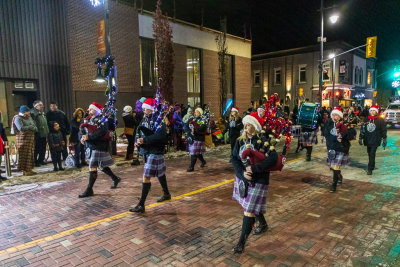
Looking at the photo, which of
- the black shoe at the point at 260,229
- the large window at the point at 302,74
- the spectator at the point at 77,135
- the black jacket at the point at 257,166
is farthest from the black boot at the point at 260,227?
the large window at the point at 302,74

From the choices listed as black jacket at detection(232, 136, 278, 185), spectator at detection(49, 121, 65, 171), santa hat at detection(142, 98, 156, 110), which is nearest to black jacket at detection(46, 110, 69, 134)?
spectator at detection(49, 121, 65, 171)

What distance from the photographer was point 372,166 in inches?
309

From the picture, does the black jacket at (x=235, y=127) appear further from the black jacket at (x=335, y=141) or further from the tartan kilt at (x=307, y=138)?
the tartan kilt at (x=307, y=138)

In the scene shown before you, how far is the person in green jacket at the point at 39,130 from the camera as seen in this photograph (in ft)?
29.3

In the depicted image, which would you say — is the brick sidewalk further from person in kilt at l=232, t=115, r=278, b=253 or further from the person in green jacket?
the person in green jacket

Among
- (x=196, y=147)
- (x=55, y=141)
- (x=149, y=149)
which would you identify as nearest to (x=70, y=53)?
(x=55, y=141)

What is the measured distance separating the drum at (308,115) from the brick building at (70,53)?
1091 cm

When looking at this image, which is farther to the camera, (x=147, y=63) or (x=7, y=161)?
(x=147, y=63)

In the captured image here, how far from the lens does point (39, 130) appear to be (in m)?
8.95

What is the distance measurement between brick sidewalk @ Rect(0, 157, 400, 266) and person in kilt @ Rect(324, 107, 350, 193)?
56cm

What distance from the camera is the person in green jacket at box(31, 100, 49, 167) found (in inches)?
351

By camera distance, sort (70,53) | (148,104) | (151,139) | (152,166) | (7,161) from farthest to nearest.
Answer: (70,53), (7,161), (148,104), (152,166), (151,139)

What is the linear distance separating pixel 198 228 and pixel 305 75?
3704 cm

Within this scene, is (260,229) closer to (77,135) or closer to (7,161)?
(77,135)
